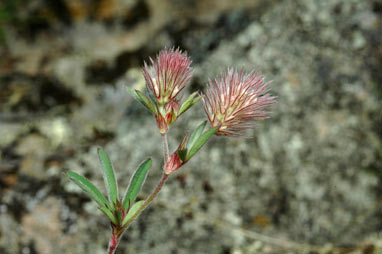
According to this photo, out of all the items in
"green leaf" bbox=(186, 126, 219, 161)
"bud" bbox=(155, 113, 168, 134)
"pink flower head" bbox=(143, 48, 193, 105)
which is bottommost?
"green leaf" bbox=(186, 126, 219, 161)

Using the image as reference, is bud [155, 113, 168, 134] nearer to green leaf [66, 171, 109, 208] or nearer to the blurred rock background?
green leaf [66, 171, 109, 208]

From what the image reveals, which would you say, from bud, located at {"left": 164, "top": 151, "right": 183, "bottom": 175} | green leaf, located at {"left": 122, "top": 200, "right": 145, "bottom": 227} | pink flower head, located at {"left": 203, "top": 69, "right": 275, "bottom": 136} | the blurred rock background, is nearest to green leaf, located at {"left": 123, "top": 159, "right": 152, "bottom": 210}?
green leaf, located at {"left": 122, "top": 200, "right": 145, "bottom": 227}

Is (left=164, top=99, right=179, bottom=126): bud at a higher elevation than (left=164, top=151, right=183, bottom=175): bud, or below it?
higher

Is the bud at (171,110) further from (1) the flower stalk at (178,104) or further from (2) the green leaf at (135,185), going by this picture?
(2) the green leaf at (135,185)

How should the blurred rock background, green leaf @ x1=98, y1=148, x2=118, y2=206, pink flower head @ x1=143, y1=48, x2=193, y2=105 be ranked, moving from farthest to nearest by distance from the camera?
the blurred rock background
green leaf @ x1=98, y1=148, x2=118, y2=206
pink flower head @ x1=143, y1=48, x2=193, y2=105

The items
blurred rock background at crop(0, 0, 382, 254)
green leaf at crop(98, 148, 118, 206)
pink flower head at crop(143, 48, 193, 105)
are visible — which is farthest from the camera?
blurred rock background at crop(0, 0, 382, 254)

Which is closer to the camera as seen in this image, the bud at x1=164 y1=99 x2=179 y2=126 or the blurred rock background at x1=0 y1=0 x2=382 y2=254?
the bud at x1=164 y1=99 x2=179 y2=126
